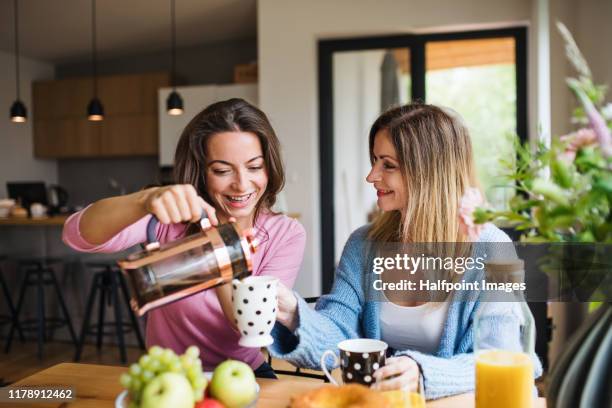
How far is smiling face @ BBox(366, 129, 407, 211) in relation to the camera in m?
1.42

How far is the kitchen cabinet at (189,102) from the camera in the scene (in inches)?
202

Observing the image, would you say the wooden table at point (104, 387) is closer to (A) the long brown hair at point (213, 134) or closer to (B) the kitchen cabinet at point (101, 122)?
(A) the long brown hair at point (213, 134)

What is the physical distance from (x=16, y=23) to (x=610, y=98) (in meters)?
5.03

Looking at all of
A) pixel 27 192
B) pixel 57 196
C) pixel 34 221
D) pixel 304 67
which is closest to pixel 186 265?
pixel 34 221

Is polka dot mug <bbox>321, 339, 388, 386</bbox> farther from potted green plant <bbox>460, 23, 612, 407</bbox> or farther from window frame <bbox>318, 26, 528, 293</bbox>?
window frame <bbox>318, 26, 528, 293</bbox>

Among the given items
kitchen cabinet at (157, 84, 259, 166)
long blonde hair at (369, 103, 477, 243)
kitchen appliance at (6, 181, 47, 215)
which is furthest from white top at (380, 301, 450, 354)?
kitchen appliance at (6, 181, 47, 215)

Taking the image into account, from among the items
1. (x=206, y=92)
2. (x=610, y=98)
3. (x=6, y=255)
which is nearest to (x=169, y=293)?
(x=610, y=98)

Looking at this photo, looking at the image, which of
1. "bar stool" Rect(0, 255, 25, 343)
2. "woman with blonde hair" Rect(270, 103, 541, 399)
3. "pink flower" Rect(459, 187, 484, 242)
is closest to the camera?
"pink flower" Rect(459, 187, 484, 242)

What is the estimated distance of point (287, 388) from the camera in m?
1.08

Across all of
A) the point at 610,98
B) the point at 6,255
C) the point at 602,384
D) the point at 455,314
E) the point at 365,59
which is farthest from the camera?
the point at 365,59

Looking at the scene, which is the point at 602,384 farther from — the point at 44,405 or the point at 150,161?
the point at 150,161

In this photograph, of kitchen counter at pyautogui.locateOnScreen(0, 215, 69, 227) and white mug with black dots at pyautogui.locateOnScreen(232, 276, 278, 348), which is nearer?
white mug with black dots at pyautogui.locateOnScreen(232, 276, 278, 348)

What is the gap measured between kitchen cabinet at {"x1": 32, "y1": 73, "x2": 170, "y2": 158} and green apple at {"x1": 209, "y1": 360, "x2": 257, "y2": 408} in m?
5.31

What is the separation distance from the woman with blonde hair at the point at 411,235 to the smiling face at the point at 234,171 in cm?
30
